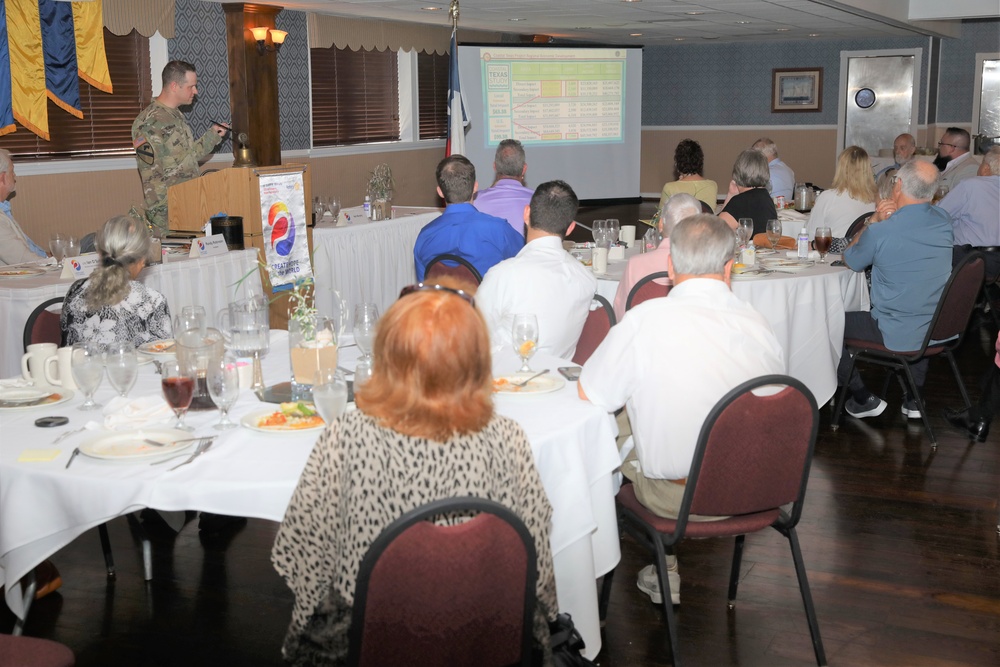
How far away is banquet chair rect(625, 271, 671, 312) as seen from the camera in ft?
13.8

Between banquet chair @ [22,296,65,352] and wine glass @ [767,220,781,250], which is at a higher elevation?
wine glass @ [767,220,781,250]

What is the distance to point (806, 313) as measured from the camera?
192 inches

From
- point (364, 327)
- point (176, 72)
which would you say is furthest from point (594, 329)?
point (176, 72)

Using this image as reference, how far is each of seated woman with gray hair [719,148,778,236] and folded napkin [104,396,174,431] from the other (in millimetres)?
4013

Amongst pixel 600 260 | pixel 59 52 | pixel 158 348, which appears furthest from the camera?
pixel 59 52

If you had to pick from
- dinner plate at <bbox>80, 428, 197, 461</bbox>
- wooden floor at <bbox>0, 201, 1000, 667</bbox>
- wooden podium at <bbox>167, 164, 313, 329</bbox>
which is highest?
wooden podium at <bbox>167, 164, 313, 329</bbox>

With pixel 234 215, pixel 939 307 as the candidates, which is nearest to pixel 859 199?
pixel 939 307

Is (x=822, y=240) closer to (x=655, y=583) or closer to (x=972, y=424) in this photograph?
(x=972, y=424)

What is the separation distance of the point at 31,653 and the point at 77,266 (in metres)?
3.09

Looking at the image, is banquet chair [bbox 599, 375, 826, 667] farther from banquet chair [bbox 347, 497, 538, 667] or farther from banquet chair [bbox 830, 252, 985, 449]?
banquet chair [bbox 830, 252, 985, 449]

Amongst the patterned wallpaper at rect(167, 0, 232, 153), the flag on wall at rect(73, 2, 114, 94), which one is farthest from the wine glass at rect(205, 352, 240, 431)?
the patterned wallpaper at rect(167, 0, 232, 153)

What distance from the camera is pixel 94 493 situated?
80.9 inches

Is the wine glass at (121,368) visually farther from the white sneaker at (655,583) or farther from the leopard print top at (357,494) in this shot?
the white sneaker at (655,583)

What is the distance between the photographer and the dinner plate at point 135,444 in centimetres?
212
